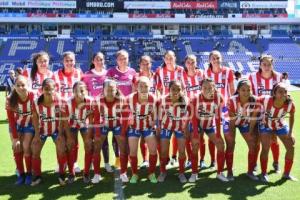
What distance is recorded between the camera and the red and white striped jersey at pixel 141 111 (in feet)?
18.5

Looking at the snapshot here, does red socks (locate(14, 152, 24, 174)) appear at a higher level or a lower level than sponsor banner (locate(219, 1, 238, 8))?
lower

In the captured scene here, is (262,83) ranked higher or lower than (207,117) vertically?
higher

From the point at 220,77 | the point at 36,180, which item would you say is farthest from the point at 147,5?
the point at 36,180

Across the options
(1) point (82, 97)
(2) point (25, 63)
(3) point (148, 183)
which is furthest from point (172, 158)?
(2) point (25, 63)

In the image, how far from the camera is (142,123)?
5684 mm

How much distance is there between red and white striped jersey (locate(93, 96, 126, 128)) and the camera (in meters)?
5.59

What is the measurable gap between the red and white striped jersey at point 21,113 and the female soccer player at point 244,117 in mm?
2813

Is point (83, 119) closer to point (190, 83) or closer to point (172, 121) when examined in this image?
point (172, 121)

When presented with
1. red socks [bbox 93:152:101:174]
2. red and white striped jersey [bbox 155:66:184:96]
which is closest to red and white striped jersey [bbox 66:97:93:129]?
red socks [bbox 93:152:101:174]

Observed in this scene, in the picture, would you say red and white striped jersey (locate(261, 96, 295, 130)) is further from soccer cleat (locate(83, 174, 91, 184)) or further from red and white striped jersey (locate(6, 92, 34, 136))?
red and white striped jersey (locate(6, 92, 34, 136))

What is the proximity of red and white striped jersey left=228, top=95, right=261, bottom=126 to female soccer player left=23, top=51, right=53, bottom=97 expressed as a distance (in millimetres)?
2820

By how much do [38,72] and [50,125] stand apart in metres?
1.06

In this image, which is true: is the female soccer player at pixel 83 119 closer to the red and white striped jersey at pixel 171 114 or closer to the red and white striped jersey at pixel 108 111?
the red and white striped jersey at pixel 108 111

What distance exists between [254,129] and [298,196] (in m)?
1.12
